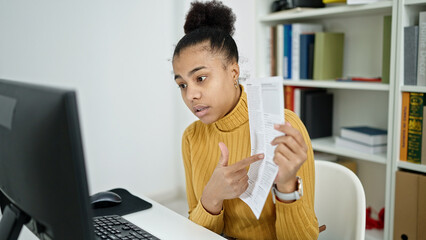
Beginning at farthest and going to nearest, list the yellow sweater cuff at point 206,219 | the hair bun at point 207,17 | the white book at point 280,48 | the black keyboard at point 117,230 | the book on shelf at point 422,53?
the white book at point 280,48 → the book on shelf at point 422,53 → the hair bun at point 207,17 → the yellow sweater cuff at point 206,219 → the black keyboard at point 117,230

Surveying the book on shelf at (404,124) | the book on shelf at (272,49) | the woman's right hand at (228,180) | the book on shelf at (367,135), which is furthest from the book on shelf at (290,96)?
the woman's right hand at (228,180)

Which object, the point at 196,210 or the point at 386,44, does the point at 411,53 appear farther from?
the point at 196,210

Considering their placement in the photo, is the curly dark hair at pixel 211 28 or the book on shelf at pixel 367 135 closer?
the curly dark hair at pixel 211 28

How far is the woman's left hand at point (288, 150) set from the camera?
81 centimetres

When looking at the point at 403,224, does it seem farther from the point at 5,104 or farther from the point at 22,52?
the point at 22,52

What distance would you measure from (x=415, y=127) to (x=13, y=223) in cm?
170

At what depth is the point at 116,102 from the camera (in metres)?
2.52

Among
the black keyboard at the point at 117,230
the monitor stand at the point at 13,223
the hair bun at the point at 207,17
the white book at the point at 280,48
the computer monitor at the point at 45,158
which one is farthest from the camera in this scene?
the white book at the point at 280,48

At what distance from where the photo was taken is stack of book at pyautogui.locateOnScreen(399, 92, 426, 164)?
181 cm

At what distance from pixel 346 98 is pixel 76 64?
1.63 m

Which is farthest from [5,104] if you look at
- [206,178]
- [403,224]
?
[403,224]

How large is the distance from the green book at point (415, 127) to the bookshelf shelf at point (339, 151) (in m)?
0.15

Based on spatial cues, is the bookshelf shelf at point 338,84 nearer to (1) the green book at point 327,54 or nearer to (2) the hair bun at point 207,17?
(1) the green book at point 327,54

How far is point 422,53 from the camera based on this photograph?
1.76 m
